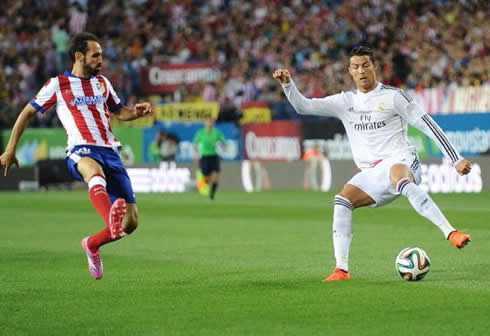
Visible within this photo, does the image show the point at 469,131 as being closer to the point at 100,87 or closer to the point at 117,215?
the point at 100,87

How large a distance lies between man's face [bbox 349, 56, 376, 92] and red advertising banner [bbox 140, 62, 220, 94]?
81.9 feet

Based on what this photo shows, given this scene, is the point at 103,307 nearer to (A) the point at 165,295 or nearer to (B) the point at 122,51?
(A) the point at 165,295

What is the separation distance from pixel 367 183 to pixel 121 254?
4144 millimetres

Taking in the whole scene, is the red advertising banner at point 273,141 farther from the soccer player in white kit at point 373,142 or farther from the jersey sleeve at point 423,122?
the jersey sleeve at point 423,122

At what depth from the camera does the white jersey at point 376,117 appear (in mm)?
9961

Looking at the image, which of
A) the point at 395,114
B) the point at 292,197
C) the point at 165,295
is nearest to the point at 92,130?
the point at 165,295

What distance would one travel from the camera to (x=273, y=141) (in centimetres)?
3183

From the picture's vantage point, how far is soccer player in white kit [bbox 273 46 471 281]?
9.78m

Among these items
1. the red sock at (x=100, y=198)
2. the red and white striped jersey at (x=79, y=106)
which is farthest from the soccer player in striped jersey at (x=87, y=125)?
the red sock at (x=100, y=198)

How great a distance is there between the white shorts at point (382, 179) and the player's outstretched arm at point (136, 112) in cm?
188

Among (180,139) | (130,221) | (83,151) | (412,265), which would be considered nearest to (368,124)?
(412,265)

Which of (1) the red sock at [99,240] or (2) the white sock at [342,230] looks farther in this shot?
(2) the white sock at [342,230]

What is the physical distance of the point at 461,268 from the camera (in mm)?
10703

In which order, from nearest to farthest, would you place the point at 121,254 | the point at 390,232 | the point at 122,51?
the point at 121,254, the point at 390,232, the point at 122,51
